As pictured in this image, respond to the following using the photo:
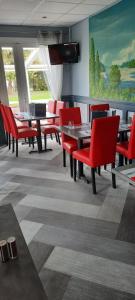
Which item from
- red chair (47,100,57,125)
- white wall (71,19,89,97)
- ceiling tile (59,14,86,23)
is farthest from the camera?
red chair (47,100,57,125)

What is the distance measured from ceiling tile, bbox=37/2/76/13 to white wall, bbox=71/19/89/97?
0.96 metres

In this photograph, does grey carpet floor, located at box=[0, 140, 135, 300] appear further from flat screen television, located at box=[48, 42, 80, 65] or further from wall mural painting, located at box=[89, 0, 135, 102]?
flat screen television, located at box=[48, 42, 80, 65]

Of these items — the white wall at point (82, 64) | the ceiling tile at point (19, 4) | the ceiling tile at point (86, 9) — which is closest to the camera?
the ceiling tile at point (19, 4)

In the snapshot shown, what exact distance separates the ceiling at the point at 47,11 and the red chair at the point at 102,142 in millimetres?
2345

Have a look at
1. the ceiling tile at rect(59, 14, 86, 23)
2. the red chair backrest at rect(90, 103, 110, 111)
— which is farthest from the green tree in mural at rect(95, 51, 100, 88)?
the ceiling tile at rect(59, 14, 86, 23)

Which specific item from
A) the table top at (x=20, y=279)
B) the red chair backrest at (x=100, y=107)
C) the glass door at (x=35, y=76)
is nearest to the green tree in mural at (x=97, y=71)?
the red chair backrest at (x=100, y=107)

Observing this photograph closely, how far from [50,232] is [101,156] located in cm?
113

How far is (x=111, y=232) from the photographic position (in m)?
2.29

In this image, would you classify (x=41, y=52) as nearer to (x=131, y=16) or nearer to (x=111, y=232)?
(x=131, y=16)

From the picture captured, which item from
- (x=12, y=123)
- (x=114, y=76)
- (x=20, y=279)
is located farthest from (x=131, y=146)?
(x=12, y=123)

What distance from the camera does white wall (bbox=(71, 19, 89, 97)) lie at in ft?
17.1

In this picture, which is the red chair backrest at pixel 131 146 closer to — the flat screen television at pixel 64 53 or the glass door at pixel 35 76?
the flat screen television at pixel 64 53

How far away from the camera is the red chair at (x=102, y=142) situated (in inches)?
107

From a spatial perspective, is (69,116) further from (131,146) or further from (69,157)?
(131,146)
